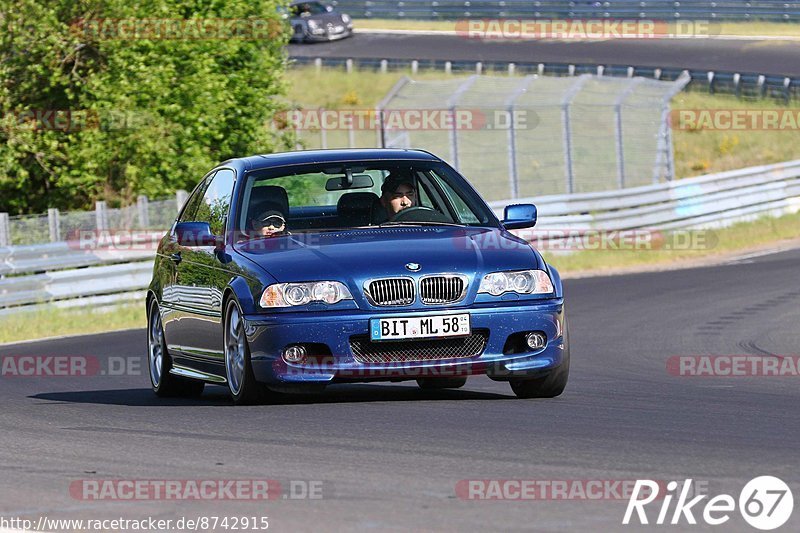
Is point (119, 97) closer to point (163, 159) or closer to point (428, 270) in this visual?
point (163, 159)

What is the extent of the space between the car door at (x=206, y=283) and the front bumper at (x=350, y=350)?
0.77 metres

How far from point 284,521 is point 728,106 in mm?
39780

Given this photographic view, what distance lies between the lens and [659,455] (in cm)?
686

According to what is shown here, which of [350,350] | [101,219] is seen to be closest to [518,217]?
[350,350]

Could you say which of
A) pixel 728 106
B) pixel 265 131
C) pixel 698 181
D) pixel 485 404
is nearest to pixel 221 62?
pixel 265 131

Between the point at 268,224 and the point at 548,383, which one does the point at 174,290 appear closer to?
the point at 268,224

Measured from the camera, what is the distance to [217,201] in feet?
35.0

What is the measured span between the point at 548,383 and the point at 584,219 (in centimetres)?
1750

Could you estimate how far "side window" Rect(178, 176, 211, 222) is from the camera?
1130cm

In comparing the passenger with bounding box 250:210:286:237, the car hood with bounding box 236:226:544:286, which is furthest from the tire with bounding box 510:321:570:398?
the passenger with bounding box 250:210:286:237

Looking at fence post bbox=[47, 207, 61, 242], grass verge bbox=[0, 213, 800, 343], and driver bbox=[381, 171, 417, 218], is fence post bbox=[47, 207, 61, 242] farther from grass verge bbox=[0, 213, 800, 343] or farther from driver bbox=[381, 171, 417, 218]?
driver bbox=[381, 171, 417, 218]

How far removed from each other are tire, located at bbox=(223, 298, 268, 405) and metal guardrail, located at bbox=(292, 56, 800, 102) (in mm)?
36300

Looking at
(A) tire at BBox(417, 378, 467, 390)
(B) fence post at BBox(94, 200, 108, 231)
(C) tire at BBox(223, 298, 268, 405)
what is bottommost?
(B) fence post at BBox(94, 200, 108, 231)

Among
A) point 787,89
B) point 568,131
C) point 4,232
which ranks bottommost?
point 787,89
